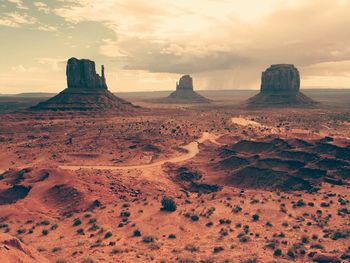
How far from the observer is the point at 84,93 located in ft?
477

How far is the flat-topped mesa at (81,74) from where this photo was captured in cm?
14600

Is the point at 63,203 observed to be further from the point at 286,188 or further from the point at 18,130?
the point at 18,130

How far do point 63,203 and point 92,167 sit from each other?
19206 millimetres

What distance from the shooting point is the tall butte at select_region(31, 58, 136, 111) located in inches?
5428

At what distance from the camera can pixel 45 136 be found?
88125 mm

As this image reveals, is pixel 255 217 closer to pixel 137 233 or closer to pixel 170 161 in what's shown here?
pixel 137 233

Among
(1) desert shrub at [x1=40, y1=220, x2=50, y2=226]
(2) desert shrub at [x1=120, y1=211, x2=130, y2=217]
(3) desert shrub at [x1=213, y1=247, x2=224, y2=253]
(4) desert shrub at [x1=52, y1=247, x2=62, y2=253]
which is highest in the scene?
(3) desert shrub at [x1=213, y1=247, x2=224, y2=253]

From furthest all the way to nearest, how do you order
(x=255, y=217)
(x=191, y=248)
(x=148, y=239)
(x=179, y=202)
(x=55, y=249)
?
1. (x=179, y=202)
2. (x=255, y=217)
3. (x=148, y=239)
4. (x=55, y=249)
5. (x=191, y=248)

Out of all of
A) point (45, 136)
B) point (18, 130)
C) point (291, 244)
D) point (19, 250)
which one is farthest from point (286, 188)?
point (18, 130)

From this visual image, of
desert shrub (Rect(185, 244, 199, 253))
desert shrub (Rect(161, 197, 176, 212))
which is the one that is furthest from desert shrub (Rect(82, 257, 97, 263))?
desert shrub (Rect(161, 197, 176, 212))

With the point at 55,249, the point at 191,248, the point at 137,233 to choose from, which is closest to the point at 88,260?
the point at 55,249

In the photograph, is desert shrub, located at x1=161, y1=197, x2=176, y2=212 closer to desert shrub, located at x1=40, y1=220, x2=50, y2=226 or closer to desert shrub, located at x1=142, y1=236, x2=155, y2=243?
desert shrub, located at x1=142, y1=236, x2=155, y2=243

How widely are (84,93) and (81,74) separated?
1058 centimetres

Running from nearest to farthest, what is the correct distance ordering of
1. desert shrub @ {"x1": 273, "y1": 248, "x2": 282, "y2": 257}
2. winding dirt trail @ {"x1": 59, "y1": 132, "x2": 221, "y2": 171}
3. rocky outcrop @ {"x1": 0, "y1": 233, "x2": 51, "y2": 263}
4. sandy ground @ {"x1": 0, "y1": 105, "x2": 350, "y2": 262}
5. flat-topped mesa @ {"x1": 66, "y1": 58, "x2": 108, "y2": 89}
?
rocky outcrop @ {"x1": 0, "y1": 233, "x2": 51, "y2": 263} < desert shrub @ {"x1": 273, "y1": 248, "x2": 282, "y2": 257} < sandy ground @ {"x1": 0, "y1": 105, "x2": 350, "y2": 262} < winding dirt trail @ {"x1": 59, "y1": 132, "x2": 221, "y2": 171} < flat-topped mesa @ {"x1": 66, "y1": 58, "x2": 108, "y2": 89}
